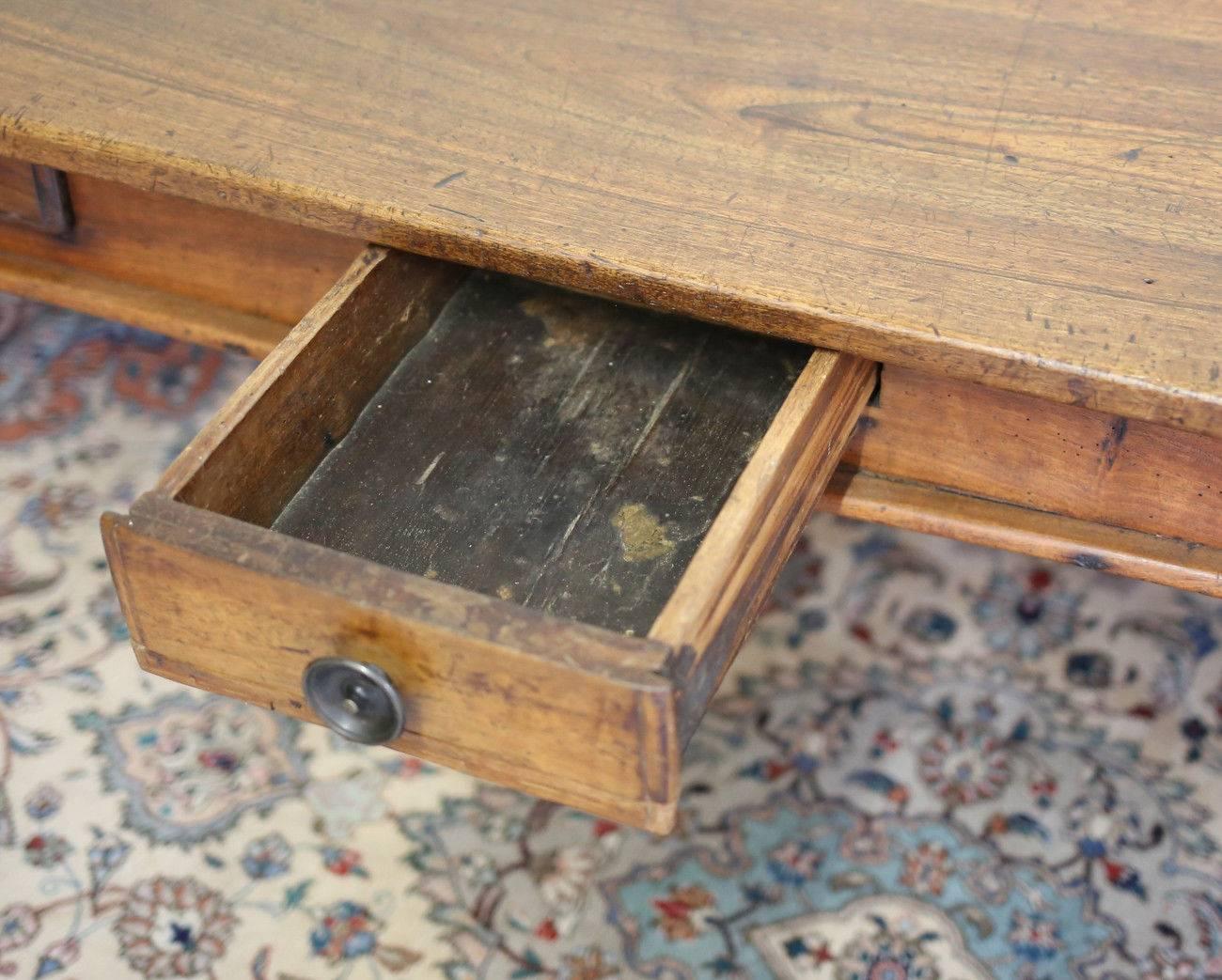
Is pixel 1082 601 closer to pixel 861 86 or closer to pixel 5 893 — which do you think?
pixel 861 86

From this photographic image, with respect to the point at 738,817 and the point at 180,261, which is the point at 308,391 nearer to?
the point at 180,261

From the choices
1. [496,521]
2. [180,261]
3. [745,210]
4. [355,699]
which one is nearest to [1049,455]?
[745,210]

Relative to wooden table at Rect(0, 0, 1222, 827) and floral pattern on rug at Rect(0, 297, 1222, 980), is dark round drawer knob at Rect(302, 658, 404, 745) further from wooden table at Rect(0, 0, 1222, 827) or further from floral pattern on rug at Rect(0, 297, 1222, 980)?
floral pattern on rug at Rect(0, 297, 1222, 980)

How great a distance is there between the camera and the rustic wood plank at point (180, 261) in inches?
39.4

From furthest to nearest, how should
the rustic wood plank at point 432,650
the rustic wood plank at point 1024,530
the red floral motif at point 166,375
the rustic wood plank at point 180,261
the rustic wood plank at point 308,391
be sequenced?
the red floral motif at point 166,375 < the rustic wood plank at point 180,261 < the rustic wood plank at point 1024,530 < the rustic wood plank at point 308,391 < the rustic wood plank at point 432,650

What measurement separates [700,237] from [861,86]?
0.23 m

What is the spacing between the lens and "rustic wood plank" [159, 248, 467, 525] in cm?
76

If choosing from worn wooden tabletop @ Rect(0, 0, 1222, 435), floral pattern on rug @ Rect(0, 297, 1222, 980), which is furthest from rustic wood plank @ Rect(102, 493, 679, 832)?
floral pattern on rug @ Rect(0, 297, 1222, 980)

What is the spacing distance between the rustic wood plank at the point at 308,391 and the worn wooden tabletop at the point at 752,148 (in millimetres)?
45

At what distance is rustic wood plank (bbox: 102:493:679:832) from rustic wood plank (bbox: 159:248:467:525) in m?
0.05

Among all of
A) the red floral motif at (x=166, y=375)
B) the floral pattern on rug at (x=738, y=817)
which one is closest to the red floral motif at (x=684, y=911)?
the floral pattern on rug at (x=738, y=817)

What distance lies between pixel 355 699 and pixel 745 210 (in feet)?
1.26

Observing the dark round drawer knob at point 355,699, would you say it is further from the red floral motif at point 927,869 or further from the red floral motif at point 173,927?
the red floral motif at point 927,869

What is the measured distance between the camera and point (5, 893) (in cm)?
108
